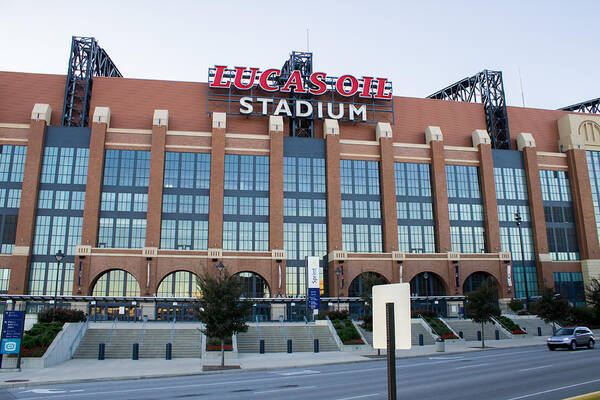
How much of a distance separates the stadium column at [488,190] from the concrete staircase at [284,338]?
33.0m

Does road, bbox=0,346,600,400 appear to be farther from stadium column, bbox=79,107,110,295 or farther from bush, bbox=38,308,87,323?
stadium column, bbox=79,107,110,295

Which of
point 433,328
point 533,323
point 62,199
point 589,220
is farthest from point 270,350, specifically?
point 589,220

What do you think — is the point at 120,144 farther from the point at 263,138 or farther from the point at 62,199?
the point at 263,138

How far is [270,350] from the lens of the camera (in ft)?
129

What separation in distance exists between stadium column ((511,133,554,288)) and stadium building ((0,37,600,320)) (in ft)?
0.77

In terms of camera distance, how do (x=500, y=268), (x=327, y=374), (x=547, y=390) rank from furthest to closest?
(x=500, y=268) < (x=327, y=374) < (x=547, y=390)

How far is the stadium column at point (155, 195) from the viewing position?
56312mm

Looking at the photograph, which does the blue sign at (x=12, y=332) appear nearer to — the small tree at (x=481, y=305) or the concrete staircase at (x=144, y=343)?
the concrete staircase at (x=144, y=343)

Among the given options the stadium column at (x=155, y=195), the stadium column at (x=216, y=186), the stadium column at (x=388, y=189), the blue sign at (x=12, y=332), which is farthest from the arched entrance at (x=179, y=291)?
the blue sign at (x=12, y=332)

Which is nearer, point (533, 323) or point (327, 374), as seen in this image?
point (327, 374)

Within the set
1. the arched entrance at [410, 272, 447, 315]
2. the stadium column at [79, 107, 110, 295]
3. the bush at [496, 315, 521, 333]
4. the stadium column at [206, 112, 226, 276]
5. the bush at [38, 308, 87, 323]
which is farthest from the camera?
the arched entrance at [410, 272, 447, 315]

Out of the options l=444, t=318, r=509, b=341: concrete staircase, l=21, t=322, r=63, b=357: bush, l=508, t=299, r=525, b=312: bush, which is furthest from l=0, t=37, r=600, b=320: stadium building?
l=21, t=322, r=63, b=357: bush

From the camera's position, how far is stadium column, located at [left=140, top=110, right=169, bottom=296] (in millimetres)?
56312

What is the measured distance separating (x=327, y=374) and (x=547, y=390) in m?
10.6
